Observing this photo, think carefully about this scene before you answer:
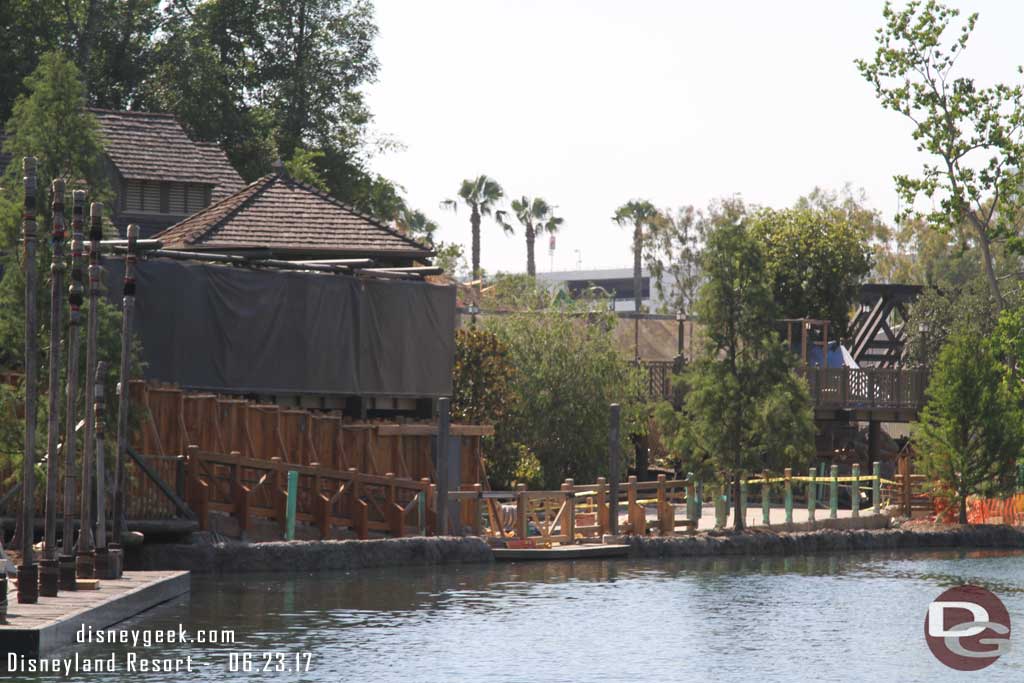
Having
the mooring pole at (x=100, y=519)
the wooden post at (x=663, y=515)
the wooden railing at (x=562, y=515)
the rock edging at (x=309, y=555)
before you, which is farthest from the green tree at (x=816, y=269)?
the mooring pole at (x=100, y=519)

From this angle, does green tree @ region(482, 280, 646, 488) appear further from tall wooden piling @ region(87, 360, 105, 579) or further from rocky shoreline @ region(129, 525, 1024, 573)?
tall wooden piling @ region(87, 360, 105, 579)

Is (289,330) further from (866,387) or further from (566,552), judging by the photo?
(866,387)

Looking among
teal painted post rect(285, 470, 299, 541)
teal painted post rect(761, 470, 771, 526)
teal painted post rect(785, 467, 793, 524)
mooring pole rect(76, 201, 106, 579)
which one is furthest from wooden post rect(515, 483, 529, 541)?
mooring pole rect(76, 201, 106, 579)

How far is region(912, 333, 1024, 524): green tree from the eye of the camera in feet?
139

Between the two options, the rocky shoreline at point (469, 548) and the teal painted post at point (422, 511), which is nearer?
the rocky shoreline at point (469, 548)

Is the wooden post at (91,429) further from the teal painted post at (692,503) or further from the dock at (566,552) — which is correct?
the teal painted post at (692,503)

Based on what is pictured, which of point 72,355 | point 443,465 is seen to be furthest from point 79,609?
point 443,465

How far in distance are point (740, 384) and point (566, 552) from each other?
721 centimetres

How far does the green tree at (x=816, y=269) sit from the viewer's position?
66.2 metres

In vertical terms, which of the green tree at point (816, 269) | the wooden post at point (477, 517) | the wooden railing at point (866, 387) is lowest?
the wooden post at point (477, 517)

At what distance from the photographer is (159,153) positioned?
4853cm

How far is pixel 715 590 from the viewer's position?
99.1 ft

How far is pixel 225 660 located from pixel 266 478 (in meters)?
10.5

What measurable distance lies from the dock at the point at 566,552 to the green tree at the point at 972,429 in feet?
38.5
